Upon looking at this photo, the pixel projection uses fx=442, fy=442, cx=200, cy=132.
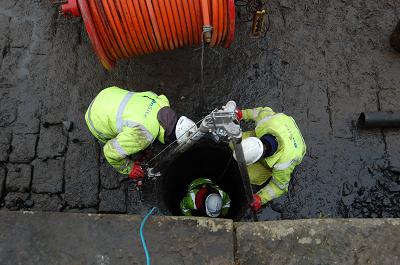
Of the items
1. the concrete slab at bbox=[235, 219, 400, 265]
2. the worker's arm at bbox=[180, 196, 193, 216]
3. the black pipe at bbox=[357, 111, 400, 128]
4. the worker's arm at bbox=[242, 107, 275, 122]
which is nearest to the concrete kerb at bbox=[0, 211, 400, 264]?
the concrete slab at bbox=[235, 219, 400, 265]

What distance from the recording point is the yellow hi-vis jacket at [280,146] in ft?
12.5

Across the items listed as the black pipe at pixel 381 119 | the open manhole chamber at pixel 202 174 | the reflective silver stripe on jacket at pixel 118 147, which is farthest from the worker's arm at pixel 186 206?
the black pipe at pixel 381 119

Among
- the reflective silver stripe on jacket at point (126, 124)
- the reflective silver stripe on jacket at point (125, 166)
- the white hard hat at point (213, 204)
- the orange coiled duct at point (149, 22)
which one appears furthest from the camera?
the white hard hat at point (213, 204)

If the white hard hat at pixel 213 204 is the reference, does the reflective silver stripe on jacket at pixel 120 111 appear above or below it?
above

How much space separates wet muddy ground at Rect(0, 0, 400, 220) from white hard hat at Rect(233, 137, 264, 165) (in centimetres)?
118

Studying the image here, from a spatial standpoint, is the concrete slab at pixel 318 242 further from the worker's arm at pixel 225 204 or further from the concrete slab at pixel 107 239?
the worker's arm at pixel 225 204

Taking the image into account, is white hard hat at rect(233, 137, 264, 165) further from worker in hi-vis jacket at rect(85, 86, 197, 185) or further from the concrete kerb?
the concrete kerb

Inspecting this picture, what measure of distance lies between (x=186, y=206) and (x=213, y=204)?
0.55m

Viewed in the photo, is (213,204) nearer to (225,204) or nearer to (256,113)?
(225,204)

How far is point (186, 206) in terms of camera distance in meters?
4.85

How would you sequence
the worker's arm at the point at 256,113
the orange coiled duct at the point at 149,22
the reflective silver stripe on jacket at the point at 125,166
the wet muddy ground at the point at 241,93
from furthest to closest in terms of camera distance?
the wet muddy ground at the point at 241,93, the worker's arm at the point at 256,113, the reflective silver stripe on jacket at the point at 125,166, the orange coiled duct at the point at 149,22

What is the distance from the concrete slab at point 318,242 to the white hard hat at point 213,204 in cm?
92

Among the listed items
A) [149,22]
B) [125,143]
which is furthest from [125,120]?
[149,22]

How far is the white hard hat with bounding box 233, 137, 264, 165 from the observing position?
363 centimetres
